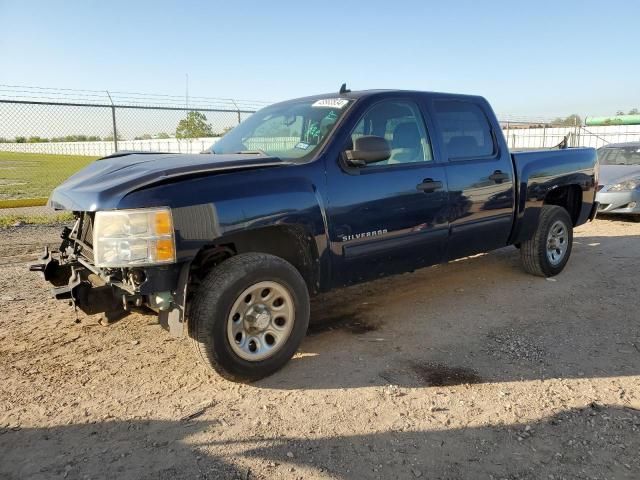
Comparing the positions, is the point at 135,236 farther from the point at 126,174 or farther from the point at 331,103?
the point at 331,103

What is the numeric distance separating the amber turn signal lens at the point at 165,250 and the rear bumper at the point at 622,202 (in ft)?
28.8

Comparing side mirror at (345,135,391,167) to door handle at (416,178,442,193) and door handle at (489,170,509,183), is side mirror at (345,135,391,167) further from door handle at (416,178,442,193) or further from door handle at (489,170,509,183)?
door handle at (489,170,509,183)

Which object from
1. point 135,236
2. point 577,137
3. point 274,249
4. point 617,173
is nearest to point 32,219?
point 274,249

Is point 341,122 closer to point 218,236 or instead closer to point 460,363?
point 218,236

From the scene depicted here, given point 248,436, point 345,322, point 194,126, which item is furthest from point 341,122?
point 194,126

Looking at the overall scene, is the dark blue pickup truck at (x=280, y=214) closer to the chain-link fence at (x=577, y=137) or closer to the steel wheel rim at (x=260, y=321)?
the steel wheel rim at (x=260, y=321)

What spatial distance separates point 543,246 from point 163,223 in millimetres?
4206

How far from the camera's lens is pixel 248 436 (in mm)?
2738

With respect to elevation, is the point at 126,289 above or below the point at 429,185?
below

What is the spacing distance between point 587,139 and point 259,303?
28.2m

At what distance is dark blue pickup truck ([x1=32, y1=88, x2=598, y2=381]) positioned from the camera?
9.76ft

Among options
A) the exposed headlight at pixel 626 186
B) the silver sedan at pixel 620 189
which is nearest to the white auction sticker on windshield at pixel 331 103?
the silver sedan at pixel 620 189

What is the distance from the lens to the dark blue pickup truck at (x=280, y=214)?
2.97 meters

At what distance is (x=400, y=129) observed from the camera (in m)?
4.25
